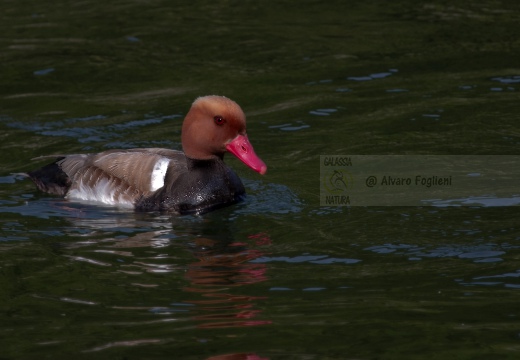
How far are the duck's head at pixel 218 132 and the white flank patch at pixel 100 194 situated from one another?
30.6 inches

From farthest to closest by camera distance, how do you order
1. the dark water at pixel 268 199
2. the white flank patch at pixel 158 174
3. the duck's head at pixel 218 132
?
the white flank patch at pixel 158 174 → the duck's head at pixel 218 132 → the dark water at pixel 268 199

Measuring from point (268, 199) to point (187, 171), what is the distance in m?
0.77

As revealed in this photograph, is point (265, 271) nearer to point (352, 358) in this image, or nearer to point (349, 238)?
point (349, 238)

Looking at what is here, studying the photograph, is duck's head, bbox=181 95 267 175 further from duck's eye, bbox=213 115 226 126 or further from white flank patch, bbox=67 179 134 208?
white flank patch, bbox=67 179 134 208

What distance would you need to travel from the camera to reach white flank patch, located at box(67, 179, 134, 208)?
9.38 m

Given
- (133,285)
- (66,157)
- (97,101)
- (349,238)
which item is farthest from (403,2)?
(133,285)

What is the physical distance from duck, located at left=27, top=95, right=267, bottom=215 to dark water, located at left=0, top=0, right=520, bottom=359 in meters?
0.19

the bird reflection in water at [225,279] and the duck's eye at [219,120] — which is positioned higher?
the duck's eye at [219,120]

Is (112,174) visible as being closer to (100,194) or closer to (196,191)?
(100,194)

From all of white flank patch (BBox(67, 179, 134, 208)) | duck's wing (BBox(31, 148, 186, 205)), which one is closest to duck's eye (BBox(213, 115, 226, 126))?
duck's wing (BBox(31, 148, 186, 205))

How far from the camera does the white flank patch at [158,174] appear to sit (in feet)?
30.5

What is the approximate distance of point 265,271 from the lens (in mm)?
7223
